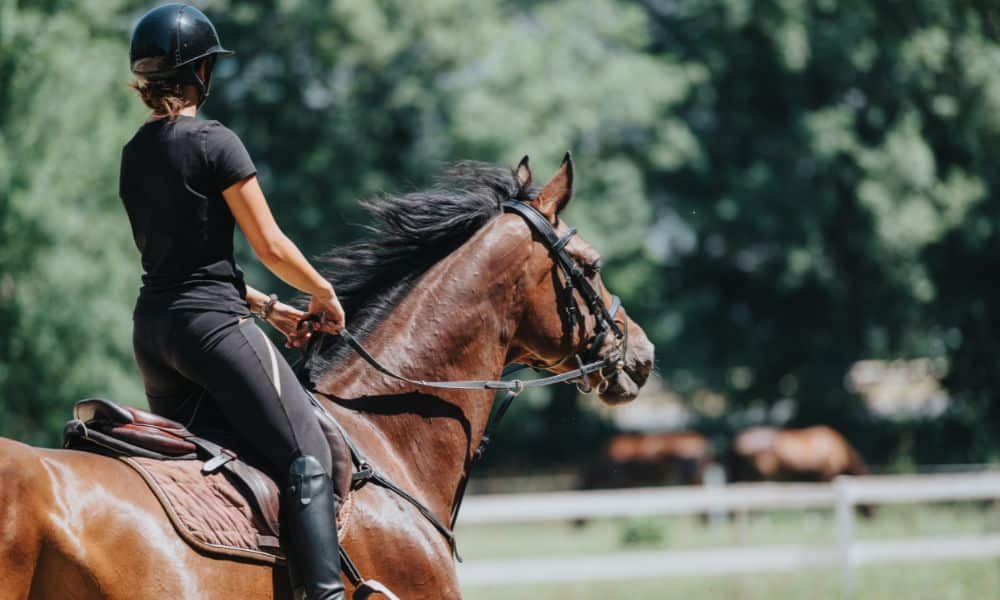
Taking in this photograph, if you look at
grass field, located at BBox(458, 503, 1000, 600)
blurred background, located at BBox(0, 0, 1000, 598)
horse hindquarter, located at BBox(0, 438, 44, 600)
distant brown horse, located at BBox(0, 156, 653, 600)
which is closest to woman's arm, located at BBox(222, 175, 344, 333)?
distant brown horse, located at BBox(0, 156, 653, 600)

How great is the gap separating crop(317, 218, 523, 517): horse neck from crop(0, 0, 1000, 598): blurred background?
46.2 ft

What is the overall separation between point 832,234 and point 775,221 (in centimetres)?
214

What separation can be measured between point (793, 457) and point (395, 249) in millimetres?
21060

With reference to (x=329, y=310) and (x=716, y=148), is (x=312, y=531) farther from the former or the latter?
(x=716, y=148)

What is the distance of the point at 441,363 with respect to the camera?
4.24 meters

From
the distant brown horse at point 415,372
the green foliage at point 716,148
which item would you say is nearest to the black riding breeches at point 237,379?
the distant brown horse at point 415,372

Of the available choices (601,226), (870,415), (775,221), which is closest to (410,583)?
(601,226)

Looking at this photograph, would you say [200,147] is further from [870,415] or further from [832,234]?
[870,415]

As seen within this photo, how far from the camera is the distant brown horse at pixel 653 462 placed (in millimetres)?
25172

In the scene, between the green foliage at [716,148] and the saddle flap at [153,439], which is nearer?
the saddle flap at [153,439]

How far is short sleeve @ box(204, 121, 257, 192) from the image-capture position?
343 cm

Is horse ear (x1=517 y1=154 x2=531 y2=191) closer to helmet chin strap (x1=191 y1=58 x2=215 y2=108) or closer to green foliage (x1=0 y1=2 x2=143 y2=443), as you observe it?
helmet chin strap (x1=191 y1=58 x2=215 y2=108)

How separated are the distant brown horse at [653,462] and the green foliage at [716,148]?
108 inches

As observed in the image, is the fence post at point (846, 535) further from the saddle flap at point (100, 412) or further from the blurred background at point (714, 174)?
the saddle flap at point (100, 412)
